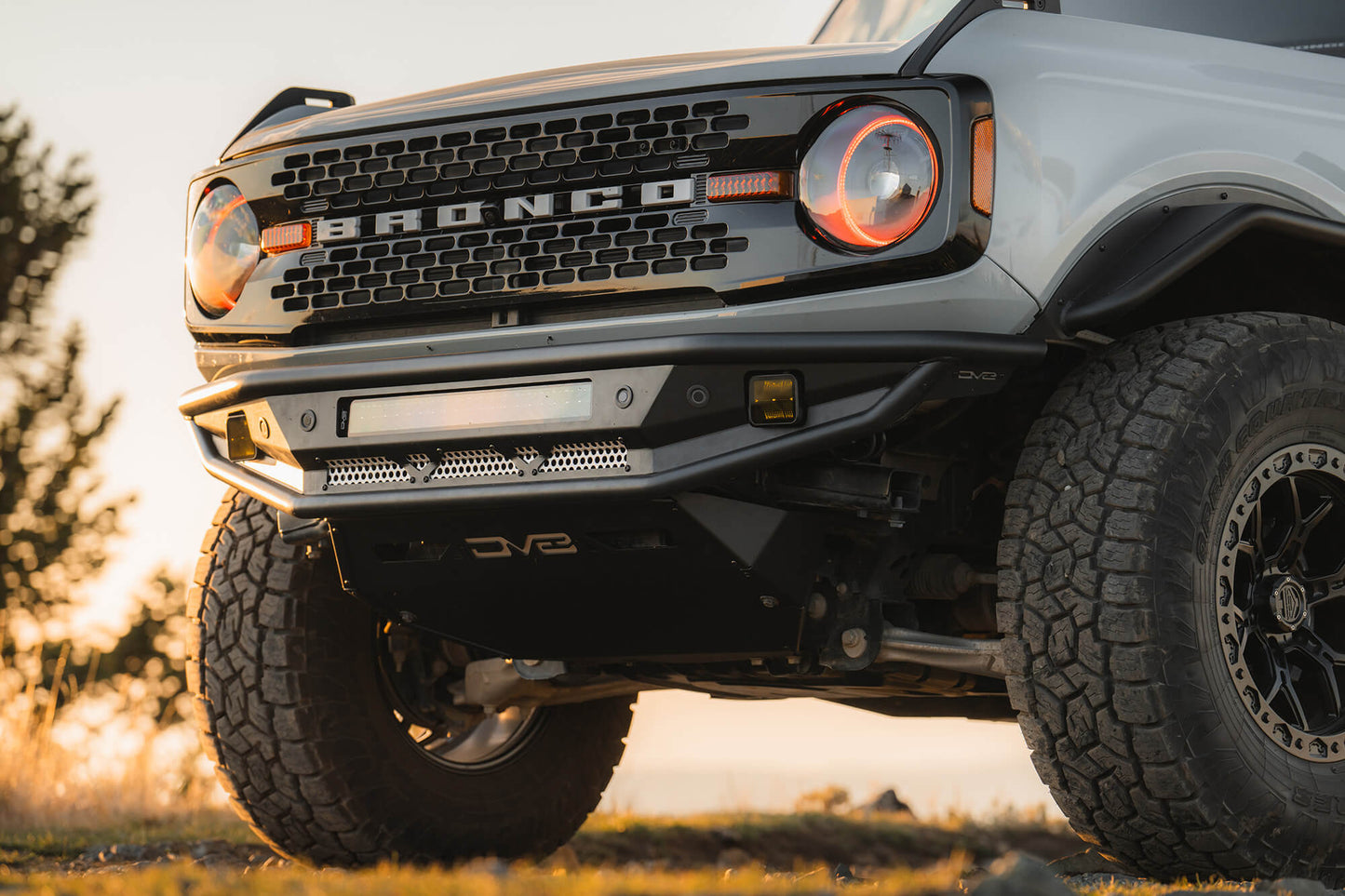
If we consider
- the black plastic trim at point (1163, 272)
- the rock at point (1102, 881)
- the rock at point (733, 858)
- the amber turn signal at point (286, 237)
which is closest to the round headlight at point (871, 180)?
the black plastic trim at point (1163, 272)

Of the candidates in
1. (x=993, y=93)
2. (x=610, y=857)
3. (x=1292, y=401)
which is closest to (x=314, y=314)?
(x=993, y=93)

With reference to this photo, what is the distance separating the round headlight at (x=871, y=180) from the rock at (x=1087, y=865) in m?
1.79

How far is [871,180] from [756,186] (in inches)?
9.9

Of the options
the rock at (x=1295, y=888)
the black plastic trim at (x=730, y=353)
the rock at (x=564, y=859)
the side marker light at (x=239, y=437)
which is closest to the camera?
the rock at (x=1295, y=888)

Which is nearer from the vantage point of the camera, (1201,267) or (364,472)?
(364,472)

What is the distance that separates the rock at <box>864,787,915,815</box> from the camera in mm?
7884

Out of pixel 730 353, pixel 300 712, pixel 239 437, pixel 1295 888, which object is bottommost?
pixel 1295 888

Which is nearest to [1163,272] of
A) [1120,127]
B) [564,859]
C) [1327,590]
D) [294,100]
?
[1120,127]

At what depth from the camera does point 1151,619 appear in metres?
3.46

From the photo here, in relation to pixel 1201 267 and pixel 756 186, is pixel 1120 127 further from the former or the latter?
pixel 756 186

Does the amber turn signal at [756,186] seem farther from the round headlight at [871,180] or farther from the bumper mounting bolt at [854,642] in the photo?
the bumper mounting bolt at [854,642]

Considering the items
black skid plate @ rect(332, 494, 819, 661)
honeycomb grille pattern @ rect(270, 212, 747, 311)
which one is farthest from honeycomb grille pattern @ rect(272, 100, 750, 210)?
black skid plate @ rect(332, 494, 819, 661)

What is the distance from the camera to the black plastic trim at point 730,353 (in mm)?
3459

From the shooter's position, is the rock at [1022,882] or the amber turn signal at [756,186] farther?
the amber turn signal at [756,186]
